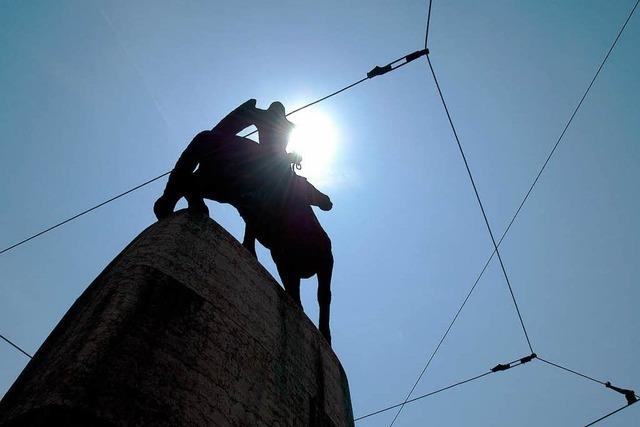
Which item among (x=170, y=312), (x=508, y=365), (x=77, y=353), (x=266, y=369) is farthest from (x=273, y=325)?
(x=508, y=365)

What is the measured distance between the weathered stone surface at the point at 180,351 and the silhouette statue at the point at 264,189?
1.90 ft

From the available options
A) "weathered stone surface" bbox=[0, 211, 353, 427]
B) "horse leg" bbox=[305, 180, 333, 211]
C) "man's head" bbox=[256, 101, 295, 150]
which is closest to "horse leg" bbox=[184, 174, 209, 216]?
"weathered stone surface" bbox=[0, 211, 353, 427]

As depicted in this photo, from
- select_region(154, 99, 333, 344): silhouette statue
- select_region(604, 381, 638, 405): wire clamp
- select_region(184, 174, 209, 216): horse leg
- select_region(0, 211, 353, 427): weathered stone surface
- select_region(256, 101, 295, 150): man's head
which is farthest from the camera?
select_region(604, 381, 638, 405): wire clamp

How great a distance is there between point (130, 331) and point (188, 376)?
26 cm

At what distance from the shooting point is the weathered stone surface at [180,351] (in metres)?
1.29

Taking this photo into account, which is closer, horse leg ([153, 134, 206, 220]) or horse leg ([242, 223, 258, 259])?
horse leg ([153, 134, 206, 220])

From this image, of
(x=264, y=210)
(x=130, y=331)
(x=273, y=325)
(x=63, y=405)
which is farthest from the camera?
(x=264, y=210)

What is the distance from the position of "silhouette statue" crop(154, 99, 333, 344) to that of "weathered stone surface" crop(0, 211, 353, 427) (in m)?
0.58

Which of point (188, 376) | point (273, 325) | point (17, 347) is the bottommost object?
point (188, 376)

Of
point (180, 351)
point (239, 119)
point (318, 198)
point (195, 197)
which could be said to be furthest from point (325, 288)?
point (180, 351)

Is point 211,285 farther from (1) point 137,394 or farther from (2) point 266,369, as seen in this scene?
(1) point 137,394

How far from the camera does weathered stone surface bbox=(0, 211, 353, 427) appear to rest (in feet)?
4.24

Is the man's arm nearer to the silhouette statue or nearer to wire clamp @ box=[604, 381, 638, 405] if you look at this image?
the silhouette statue

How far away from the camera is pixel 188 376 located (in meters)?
1.54
